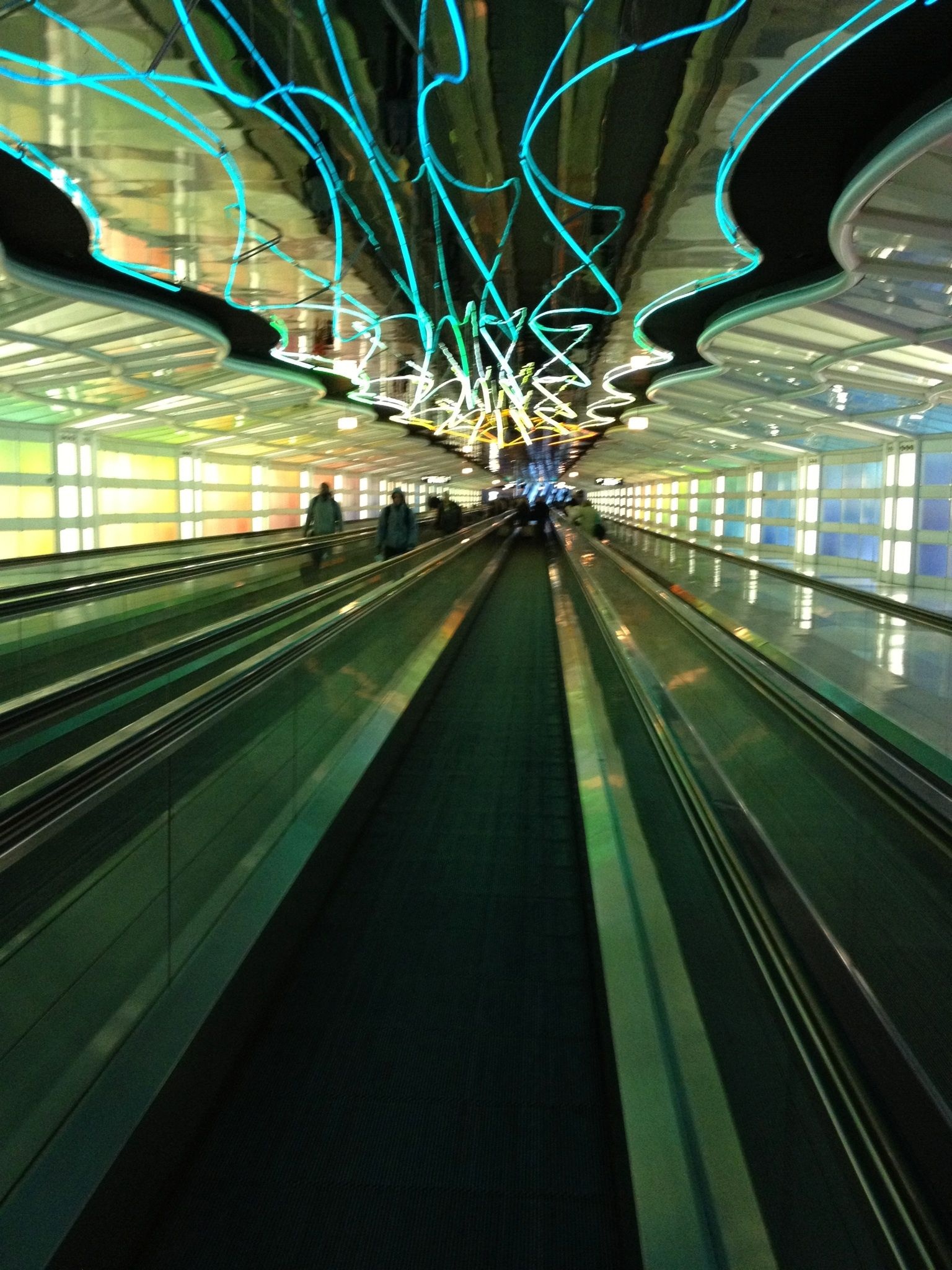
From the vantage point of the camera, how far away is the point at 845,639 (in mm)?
9500

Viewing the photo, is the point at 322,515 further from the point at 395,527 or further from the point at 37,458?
the point at 37,458

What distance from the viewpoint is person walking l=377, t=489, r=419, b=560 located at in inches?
528

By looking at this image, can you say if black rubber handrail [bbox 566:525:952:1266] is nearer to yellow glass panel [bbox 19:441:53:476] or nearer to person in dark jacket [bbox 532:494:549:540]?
yellow glass panel [bbox 19:441:53:476]

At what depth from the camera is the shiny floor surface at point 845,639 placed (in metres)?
6.43

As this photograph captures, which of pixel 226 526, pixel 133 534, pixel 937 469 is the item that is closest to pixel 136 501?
pixel 133 534

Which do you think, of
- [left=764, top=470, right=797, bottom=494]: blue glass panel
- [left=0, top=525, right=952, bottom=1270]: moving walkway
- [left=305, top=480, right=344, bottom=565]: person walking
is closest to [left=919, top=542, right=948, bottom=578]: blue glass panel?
[left=764, top=470, right=797, bottom=494]: blue glass panel

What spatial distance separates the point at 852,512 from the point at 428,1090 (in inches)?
801

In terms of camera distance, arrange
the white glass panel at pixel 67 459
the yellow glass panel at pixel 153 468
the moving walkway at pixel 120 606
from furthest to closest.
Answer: the yellow glass panel at pixel 153 468, the white glass panel at pixel 67 459, the moving walkway at pixel 120 606

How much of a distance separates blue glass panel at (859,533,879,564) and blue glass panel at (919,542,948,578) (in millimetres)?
1954

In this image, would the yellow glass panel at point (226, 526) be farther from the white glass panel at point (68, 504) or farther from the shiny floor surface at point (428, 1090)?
the shiny floor surface at point (428, 1090)

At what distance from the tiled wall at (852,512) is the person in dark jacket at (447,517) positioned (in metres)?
7.37

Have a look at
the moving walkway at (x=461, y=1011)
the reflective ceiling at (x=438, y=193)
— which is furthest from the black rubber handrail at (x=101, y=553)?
the moving walkway at (x=461, y=1011)

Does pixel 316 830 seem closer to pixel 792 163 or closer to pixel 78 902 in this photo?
pixel 78 902

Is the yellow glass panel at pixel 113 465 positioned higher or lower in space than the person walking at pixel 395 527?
higher
